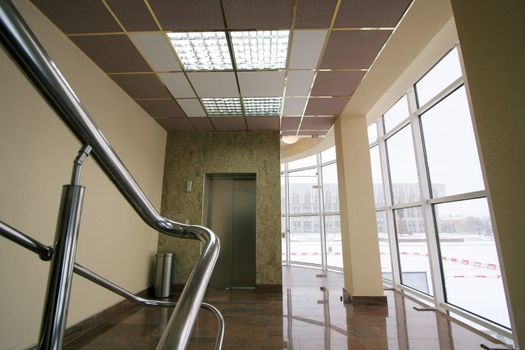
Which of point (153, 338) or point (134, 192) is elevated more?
point (134, 192)

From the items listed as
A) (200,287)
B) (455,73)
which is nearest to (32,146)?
(200,287)

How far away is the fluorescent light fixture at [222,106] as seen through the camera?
3911 mm

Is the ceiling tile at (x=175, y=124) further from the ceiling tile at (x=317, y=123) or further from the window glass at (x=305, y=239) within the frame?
the window glass at (x=305, y=239)

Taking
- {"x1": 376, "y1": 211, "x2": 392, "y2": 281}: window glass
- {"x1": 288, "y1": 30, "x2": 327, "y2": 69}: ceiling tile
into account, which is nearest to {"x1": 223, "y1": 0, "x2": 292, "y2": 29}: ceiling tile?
{"x1": 288, "y1": 30, "x2": 327, "y2": 69}: ceiling tile

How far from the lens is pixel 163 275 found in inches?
167

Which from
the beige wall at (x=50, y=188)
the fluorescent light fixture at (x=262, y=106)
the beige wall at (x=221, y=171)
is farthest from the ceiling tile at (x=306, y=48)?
the beige wall at (x=50, y=188)

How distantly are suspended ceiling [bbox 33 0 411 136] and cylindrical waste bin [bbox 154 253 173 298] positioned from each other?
8.30 ft

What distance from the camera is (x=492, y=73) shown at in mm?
1415

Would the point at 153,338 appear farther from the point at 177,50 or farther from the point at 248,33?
the point at 248,33

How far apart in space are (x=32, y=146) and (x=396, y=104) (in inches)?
218

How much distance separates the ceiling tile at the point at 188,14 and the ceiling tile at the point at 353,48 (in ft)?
3.96

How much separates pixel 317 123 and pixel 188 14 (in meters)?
3.06

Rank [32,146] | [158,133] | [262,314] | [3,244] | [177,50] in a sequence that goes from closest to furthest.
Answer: [3,244] < [32,146] < [177,50] < [262,314] < [158,133]

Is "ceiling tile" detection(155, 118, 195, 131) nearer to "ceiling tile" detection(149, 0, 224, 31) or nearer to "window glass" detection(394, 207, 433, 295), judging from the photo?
"ceiling tile" detection(149, 0, 224, 31)
